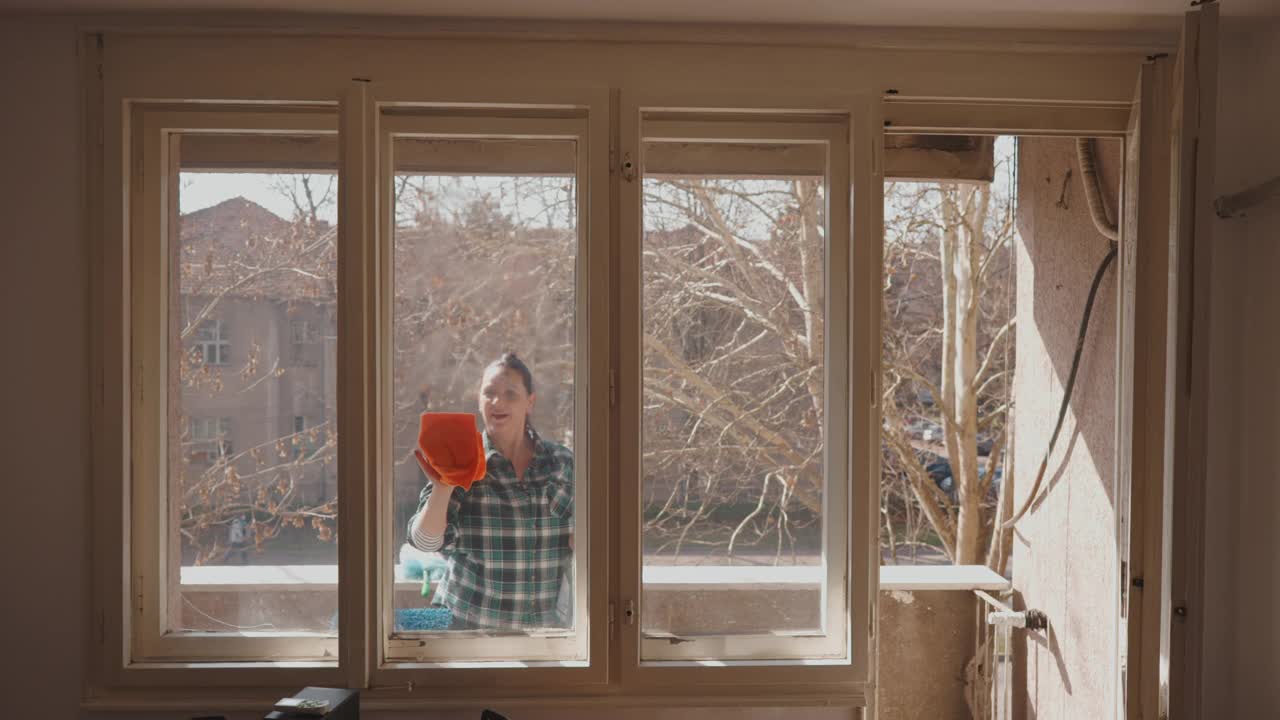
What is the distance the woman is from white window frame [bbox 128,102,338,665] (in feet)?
1.27

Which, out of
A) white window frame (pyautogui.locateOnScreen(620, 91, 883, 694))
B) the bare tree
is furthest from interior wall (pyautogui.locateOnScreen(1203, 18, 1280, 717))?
the bare tree

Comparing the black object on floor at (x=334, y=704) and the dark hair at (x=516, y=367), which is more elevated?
the dark hair at (x=516, y=367)

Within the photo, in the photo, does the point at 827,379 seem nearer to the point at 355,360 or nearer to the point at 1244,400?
the point at 1244,400

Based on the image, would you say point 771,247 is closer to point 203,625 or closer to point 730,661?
point 730,661

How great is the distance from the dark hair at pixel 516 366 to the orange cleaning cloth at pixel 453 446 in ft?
0.48

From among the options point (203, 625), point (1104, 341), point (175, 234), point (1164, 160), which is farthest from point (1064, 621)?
point (175, 234)

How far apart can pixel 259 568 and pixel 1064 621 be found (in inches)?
→ 103

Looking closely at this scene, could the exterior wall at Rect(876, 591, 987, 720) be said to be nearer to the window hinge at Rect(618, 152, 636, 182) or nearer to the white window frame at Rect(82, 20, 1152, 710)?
the white window frame at Rect(82, 20, 1152, 710)

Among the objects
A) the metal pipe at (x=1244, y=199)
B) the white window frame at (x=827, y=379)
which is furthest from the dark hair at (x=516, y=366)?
the metal pipe at (x=1244, y=199)

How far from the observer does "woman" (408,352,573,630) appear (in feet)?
7.36

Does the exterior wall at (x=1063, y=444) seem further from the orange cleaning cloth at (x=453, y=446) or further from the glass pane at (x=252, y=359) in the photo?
the glass pane at (x=252, y=359)

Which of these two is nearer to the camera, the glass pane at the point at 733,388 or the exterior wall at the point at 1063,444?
the glass pane at the point at 733,388

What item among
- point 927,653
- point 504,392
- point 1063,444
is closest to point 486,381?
point 504,392

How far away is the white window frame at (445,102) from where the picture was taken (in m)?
2.16
